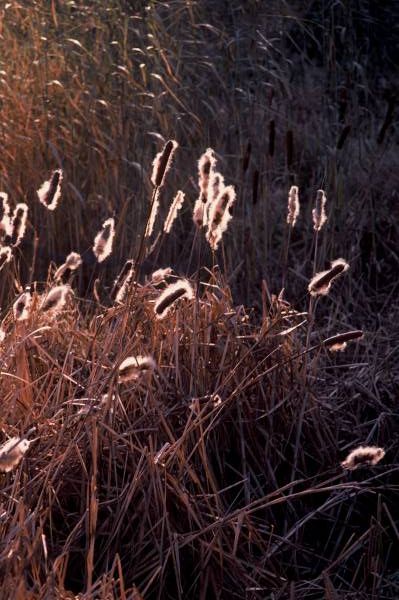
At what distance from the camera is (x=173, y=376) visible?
8.69 feet

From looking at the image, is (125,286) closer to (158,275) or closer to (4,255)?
(158,275)

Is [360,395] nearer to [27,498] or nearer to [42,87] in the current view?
[27,498]

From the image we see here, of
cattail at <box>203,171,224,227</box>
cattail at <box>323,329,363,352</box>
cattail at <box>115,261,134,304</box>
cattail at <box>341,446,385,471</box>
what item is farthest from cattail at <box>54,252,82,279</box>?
cattail at <box>341,446,385,471</box>

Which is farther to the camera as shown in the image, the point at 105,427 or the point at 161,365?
the point at 161,365

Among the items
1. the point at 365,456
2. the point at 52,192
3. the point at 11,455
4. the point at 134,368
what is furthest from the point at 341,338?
the point at 11,455

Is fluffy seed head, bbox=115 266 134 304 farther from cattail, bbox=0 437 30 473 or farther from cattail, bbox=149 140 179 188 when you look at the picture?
cattail, bbox=0 437 30 473

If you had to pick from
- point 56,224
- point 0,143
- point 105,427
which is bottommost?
point 56,224

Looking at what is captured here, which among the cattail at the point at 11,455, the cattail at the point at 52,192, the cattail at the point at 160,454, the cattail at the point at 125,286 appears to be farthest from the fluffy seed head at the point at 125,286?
the cattail at the point at 11,455

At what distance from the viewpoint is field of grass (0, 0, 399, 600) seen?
2.19 meters

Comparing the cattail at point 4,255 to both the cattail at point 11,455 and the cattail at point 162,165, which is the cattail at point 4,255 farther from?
the cattail at point 11,455

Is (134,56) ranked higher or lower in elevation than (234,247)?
higher

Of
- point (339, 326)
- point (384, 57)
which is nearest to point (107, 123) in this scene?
point (339, 326)

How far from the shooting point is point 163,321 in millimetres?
2838

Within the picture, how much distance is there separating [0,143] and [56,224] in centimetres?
37
